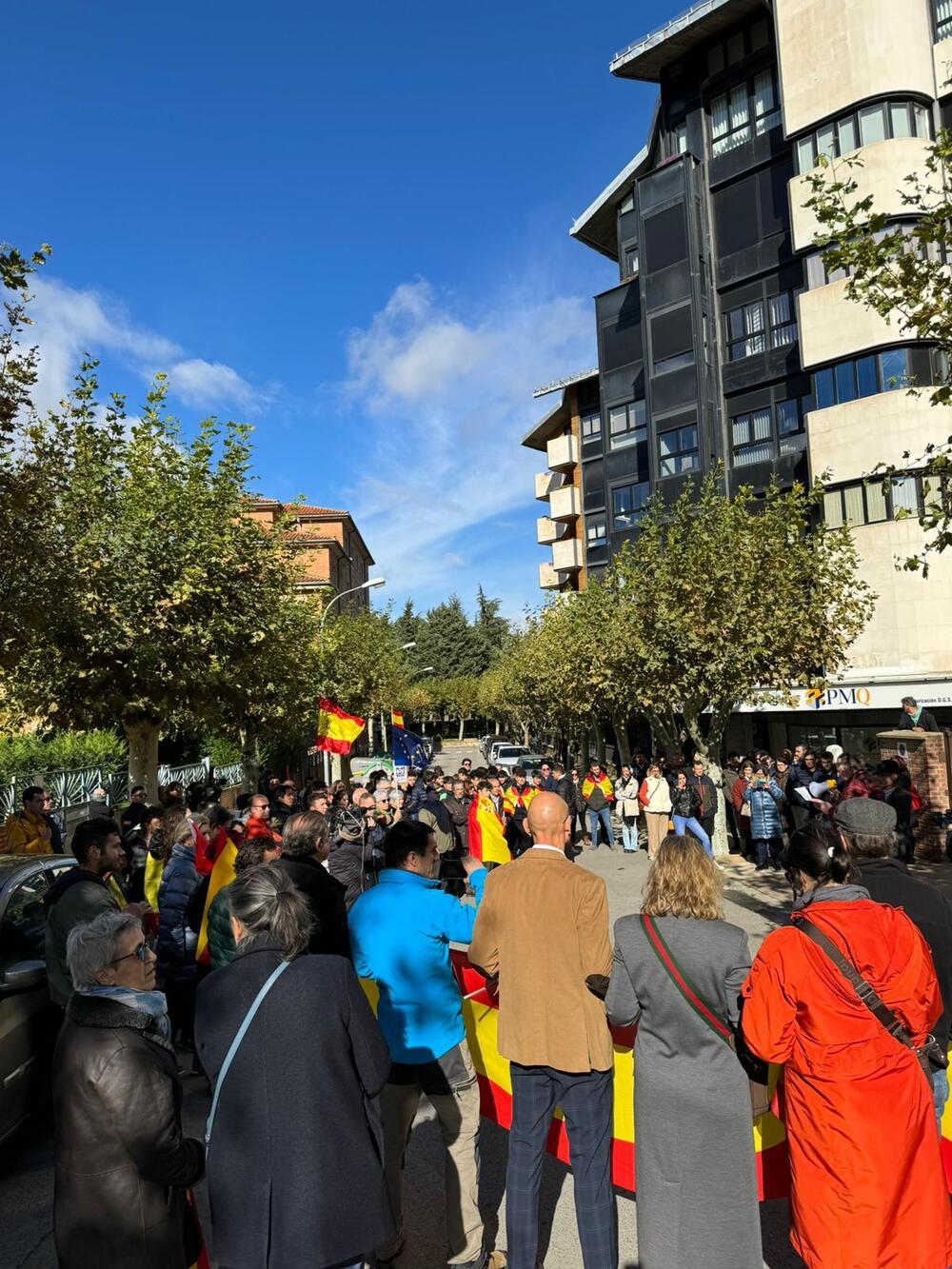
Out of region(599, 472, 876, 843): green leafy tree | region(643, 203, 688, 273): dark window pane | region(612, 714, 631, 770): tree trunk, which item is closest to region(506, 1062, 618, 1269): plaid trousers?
region(599, 472, 876, 843): green leafy tree

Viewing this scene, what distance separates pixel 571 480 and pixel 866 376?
77.8ft

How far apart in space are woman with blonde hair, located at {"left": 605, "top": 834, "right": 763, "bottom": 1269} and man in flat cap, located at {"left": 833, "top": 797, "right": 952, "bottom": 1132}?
0.87 metres

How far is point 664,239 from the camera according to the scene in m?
32.2

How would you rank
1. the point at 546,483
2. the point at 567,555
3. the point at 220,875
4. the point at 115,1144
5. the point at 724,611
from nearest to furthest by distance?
the point at 115,1144
the point at 220,875
the point at 724,611
the point at 567,555
the point at 546,483

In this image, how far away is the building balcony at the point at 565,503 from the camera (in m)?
45.9

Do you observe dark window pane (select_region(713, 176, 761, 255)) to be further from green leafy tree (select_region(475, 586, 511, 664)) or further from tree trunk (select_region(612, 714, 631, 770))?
green leafy tree (select_region(475, 586, 511, 664))

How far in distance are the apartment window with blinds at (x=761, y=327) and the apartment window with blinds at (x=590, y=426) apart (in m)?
14.0

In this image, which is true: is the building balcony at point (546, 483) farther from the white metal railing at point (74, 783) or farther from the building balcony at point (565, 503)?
the white metal railing at point (74, 783)

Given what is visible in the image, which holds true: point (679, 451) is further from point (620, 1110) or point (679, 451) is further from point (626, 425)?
point (620, 1110)

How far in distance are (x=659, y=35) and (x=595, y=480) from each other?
61.8 feet

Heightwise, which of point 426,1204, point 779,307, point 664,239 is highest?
point 664,239

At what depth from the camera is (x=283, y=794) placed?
10773 mm

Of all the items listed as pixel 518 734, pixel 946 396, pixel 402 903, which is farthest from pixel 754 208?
pixel 518 734

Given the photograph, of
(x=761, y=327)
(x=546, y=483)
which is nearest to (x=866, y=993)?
(x=761, y=327)
